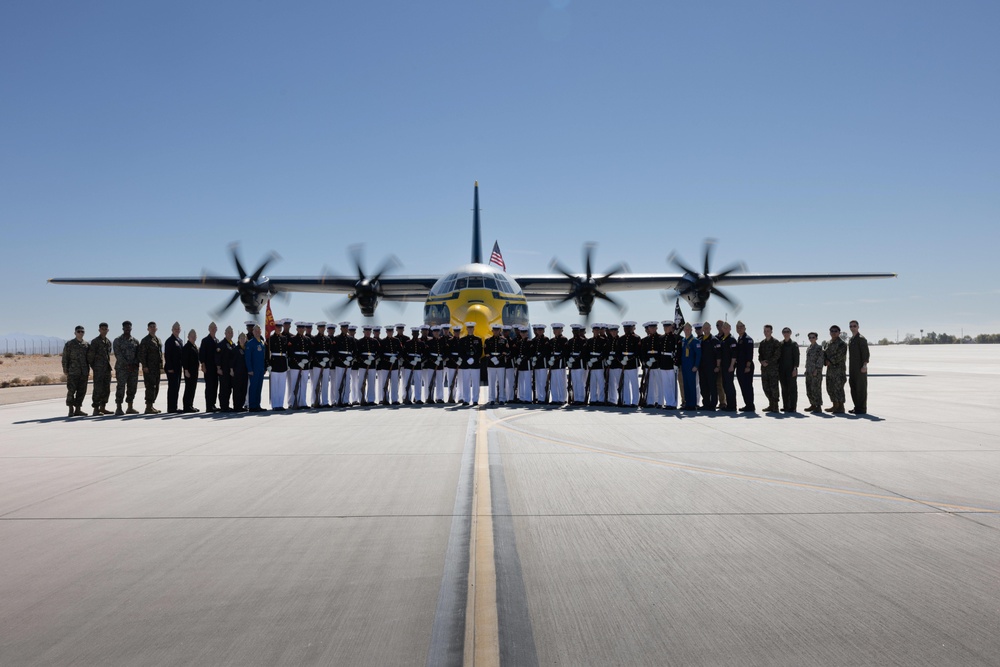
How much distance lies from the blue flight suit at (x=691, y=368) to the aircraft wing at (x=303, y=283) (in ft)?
53.4

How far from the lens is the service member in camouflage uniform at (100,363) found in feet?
39.3

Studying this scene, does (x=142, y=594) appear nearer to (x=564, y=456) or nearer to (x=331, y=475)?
(x=331, y=475)

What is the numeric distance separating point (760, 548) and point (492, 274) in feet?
54.8

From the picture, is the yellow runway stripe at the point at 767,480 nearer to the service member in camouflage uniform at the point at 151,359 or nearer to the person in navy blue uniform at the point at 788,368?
the person in navy blue uniform at the point at 788,368

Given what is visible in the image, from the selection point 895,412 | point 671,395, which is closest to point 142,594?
point 671,395

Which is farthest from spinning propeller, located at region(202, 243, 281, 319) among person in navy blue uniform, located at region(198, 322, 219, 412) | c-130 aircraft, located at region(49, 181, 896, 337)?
person in navy blue uniform, located at region(198, 322, 219, 412)

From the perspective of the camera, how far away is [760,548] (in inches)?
151

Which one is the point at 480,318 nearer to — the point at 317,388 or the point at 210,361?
the point at 317,388

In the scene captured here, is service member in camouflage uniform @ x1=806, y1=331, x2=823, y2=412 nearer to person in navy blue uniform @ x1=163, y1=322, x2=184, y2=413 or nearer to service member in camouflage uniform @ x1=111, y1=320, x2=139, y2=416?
person in navy blue uniform @ x1=163, y1=322, x2=184, y2=413

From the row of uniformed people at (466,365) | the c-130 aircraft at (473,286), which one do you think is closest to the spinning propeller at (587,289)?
the c-130 aircraft at (473,286)

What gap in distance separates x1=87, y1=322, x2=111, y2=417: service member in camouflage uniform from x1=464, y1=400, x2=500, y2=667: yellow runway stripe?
33.5 feet

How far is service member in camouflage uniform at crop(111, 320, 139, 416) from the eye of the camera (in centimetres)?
1210

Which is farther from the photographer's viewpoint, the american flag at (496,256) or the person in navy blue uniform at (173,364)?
the american flag at (496,256)

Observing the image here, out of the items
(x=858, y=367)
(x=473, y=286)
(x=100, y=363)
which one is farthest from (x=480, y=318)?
(x=858, y=367)
